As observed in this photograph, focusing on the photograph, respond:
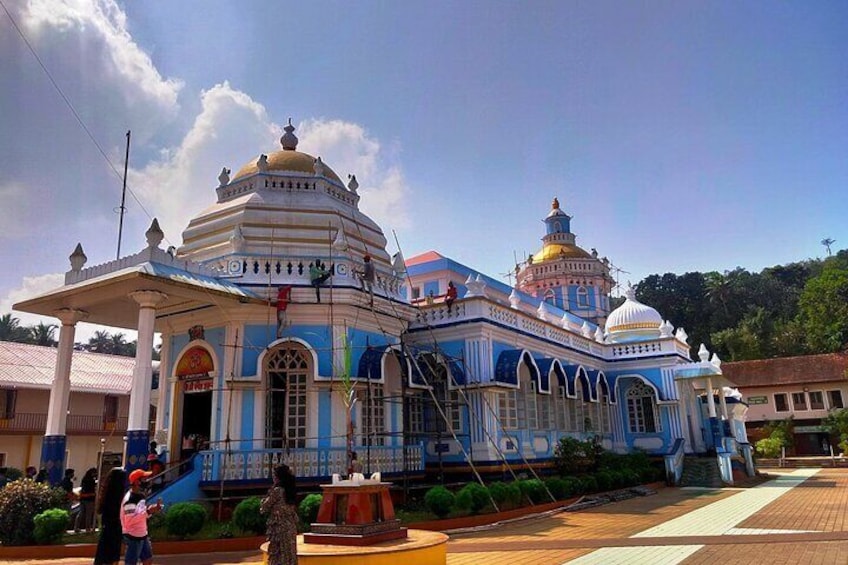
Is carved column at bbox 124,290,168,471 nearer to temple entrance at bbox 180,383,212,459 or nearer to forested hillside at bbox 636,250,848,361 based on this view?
temple entrance at bbox 180,383,212,459

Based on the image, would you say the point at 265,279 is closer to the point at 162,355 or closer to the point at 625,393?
the point at 162,355

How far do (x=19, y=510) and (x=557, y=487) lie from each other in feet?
36.4

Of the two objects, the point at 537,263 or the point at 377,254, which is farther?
the point at 537,263

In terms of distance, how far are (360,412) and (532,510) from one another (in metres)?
4.36

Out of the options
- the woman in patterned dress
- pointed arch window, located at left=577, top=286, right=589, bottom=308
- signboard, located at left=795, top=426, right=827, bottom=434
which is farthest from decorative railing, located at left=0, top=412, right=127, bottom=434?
signboard, located at left=795, top=426, right=827, bottom=434

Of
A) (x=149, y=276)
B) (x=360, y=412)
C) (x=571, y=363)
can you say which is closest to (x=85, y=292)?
(x=149, y=276)

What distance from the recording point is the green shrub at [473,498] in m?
12.6

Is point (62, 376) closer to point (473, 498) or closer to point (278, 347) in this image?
point (278, 347)

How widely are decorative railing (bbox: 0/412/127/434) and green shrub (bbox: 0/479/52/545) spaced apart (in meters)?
14.2

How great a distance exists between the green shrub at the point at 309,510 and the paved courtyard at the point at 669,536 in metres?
1.14

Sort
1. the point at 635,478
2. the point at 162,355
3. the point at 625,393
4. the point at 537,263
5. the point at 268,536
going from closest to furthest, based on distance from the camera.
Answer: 1. the point at 268,536
2. the point at 162,355
3. the point at 635,478
4. the point at 625,393
5. the point at 537,263

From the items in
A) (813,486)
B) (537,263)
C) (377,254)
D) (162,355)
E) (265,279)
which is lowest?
(813,486)

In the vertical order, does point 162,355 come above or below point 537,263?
below

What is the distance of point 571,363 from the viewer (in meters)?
21.9
